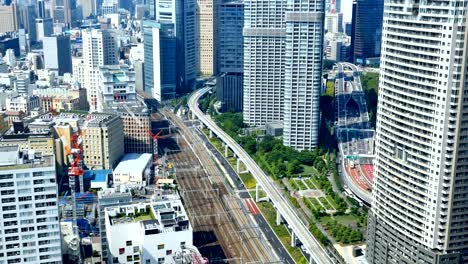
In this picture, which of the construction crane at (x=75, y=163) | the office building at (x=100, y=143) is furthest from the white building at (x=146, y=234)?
the office building at (x=100, y=143)

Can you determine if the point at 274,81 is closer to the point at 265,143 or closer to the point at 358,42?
the point at 265,143

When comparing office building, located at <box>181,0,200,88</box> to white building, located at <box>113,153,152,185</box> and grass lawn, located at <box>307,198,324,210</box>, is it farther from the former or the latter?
grass lawn, located at <box>307,198,324,210</box>

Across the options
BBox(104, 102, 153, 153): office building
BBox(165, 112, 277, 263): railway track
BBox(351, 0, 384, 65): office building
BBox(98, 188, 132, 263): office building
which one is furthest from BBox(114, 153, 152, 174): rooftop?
BBox(351, 0, 384, 65): office building

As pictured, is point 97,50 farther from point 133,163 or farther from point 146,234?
point 146,234

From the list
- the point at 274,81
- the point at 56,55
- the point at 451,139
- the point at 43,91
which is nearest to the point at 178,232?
the point at 451,139

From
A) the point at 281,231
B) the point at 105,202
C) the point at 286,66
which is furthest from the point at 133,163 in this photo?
the point at 286,66

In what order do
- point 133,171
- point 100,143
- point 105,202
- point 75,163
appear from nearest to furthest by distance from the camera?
point 105,202 → point 75,163 → point 133,171 → point 100,143
